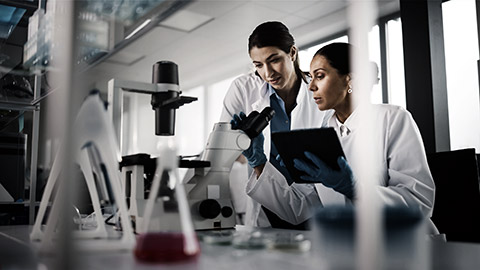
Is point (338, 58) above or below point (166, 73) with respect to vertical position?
above

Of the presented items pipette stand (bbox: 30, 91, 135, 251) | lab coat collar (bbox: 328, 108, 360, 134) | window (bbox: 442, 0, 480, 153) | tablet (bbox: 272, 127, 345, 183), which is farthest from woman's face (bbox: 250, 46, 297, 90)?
window (bbox: 442, 0, 480, 153)

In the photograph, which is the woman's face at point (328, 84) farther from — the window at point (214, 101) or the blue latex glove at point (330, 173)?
the window at point (214, 101)

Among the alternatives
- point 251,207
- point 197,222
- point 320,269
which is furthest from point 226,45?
point 320,269

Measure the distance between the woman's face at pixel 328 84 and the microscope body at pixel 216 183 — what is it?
2.50 feet

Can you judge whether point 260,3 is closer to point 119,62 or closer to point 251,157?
point 119,62

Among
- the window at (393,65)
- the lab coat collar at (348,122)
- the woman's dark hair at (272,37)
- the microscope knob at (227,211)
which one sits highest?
the window at (393,65)

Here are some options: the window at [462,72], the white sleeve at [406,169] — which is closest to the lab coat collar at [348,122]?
the white sleeve at [406,169]

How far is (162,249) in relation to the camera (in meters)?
0.60

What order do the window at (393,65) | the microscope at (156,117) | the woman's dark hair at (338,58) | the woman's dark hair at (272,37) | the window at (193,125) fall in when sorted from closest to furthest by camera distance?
the microscope at (156,117)
the woman's dark hair at (338,58)
the woman's dark hair at (272,37)
the window at (393,65)
the window at (193,125)

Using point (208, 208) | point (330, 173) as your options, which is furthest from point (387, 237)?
point (330, 173)

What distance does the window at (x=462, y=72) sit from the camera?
12.0 ft

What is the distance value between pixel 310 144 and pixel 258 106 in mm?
906

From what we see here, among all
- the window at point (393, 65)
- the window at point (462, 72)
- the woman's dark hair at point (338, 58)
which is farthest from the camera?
the window at point (393, 65)

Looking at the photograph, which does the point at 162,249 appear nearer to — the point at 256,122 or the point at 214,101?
the point at 256,122
